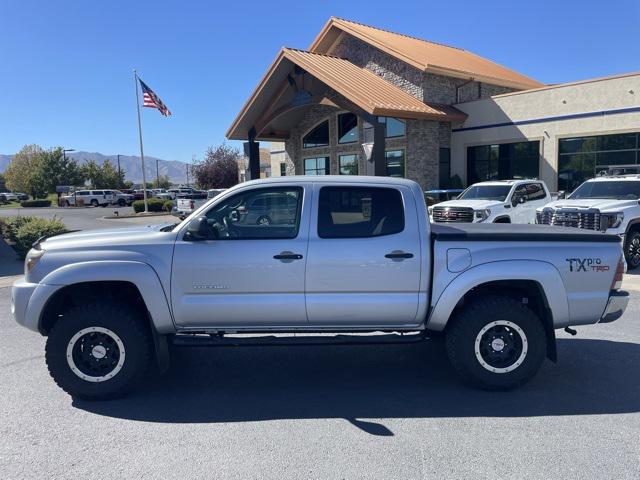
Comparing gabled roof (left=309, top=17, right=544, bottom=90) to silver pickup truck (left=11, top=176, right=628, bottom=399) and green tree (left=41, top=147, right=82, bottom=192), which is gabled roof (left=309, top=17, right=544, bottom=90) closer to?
silver pickup truck (left=11, top=176, right=628, bottom=399)

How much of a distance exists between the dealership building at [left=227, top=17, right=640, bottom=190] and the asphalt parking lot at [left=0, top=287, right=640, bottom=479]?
1506 cm

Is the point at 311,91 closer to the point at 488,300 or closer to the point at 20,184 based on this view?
the point at 488,300

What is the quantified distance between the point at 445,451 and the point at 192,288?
235 cm

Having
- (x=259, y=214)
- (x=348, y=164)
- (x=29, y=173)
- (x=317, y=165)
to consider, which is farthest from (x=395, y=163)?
(x=29, y=173)

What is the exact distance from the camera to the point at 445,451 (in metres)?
3.59

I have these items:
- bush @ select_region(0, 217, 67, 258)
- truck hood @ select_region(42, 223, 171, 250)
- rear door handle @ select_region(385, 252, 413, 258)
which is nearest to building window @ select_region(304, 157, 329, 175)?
bush @ select_region(0, 217, 67, 258)

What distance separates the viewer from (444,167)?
24.6 m

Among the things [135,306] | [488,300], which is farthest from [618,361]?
[135,306]

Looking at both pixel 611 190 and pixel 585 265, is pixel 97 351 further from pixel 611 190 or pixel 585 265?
pixel 611 190

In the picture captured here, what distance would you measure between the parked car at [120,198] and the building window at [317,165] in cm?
2872

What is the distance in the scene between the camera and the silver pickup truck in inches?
173

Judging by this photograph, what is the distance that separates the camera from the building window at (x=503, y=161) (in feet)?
71.4

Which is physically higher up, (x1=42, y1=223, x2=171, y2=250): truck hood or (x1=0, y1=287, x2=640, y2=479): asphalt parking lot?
(x1=42, y1=223, x2=171, y2=250): truck hood

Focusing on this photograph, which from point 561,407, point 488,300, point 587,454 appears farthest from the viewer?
point 488,300
